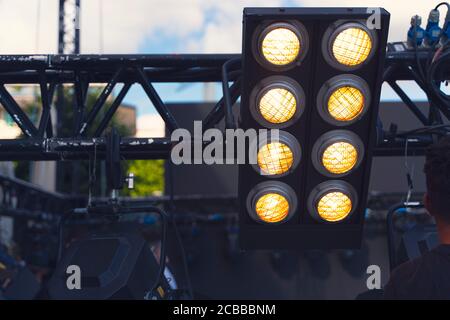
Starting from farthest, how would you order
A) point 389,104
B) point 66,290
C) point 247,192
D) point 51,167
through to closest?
point 51,167 < point 389,104 < point 66,290 < point 247,192

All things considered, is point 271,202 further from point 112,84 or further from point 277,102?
point 112,84

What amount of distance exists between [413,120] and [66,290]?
23.0ft

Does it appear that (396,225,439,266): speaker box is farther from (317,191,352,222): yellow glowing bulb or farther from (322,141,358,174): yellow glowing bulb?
(322,141,358,174): yellow glowing bulb

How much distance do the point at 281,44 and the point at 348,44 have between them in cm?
25

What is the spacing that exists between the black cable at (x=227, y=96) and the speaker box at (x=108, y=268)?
2.50ft

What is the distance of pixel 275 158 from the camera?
2.40 meters

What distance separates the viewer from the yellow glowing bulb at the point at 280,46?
87.5 inches

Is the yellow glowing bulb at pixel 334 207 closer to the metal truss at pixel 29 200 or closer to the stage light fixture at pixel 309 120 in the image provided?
the stage light fixture at pixel 309 120

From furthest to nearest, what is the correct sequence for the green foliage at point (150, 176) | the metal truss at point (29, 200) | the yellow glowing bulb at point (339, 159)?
the green foliage at point (150, 176) < the metal truss at point (29, 200) < the yellow glowing bulb at point (339, 159)

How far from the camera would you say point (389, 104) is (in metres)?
8.56

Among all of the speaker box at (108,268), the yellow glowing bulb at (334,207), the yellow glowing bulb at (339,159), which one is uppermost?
the yellow glowing bulb at (339,159)

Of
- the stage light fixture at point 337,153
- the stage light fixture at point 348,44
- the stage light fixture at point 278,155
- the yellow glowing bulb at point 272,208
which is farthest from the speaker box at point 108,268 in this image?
the stage light fixture at point 348,44
